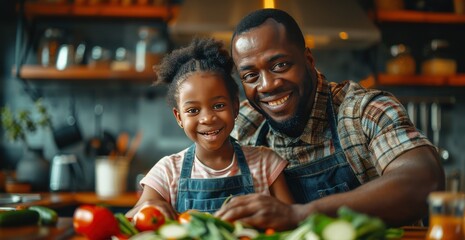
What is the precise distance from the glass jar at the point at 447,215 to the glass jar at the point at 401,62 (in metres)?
2.92

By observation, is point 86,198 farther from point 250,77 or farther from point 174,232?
point 174,232

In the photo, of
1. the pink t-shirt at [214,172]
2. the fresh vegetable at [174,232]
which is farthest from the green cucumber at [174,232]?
the pink t-shirt at [214,172]

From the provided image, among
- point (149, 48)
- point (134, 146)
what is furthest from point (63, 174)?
point (149, 48)

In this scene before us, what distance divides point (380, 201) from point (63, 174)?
2.78m

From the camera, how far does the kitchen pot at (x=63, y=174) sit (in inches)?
148

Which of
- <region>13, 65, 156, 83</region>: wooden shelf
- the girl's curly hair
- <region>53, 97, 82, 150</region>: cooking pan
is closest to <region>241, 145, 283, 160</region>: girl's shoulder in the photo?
the girl's curly hair

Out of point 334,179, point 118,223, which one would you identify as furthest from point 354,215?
point 334,179

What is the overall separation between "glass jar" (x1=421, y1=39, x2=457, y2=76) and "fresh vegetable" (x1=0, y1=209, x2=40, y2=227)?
3.11 m

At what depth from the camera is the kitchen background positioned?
4.09 meters

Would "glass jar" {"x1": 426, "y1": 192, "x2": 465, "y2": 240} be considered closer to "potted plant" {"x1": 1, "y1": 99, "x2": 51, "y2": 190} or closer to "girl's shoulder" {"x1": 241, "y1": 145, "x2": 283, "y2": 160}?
"girl's shoulder" {"x1": 241, "y1": 145, "x2": 283, "y2": 160}

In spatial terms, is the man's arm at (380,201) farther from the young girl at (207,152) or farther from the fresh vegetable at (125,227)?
the young girl at (207,152)

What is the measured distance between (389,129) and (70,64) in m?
2.66

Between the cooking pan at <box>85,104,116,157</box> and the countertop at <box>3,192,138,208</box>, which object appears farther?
the cooking pan at <box>85,104,116,157</box>

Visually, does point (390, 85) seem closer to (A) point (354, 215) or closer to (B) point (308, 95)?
(B) point (308, 95)
